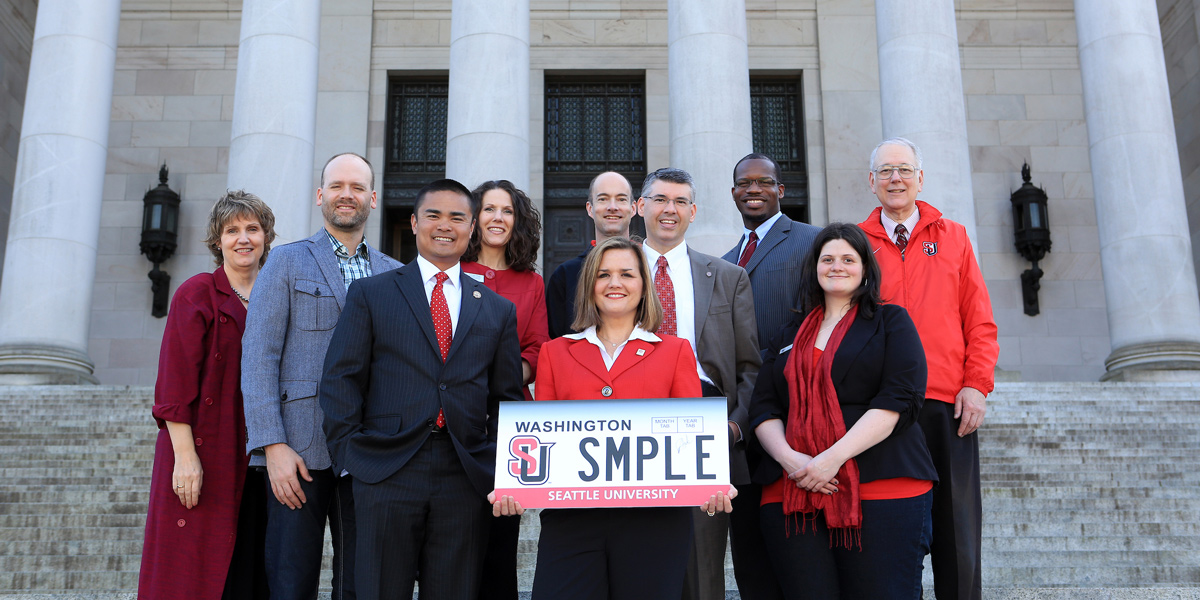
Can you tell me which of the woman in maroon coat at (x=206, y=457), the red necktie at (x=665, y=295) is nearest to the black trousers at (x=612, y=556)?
the red necktie at (x=665, y=295)

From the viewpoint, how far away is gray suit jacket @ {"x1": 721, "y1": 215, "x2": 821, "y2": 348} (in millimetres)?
6152

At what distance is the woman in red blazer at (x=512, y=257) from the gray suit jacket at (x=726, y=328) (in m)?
0.99

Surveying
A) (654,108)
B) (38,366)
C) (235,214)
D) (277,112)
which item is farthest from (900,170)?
(654,108)

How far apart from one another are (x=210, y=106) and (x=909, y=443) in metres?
17.5

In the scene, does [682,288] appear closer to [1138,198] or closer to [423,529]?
[423,529]

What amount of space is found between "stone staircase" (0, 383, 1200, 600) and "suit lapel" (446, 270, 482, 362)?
3.11 m

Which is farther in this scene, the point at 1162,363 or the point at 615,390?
the point at 1162,363

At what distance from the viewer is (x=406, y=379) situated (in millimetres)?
4832

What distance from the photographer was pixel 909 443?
493 centimetres

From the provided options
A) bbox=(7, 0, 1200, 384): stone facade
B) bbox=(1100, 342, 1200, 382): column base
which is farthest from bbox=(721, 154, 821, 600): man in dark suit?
bbox=(7, 0, 1200, 384): stone facade

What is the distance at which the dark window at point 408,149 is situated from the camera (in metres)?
19.0

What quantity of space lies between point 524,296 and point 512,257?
297 millimetres

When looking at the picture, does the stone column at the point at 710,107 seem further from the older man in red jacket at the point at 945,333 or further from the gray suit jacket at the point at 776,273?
the older man in red jacket at the point at 945,333

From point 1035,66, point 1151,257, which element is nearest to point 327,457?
point 1151,257
